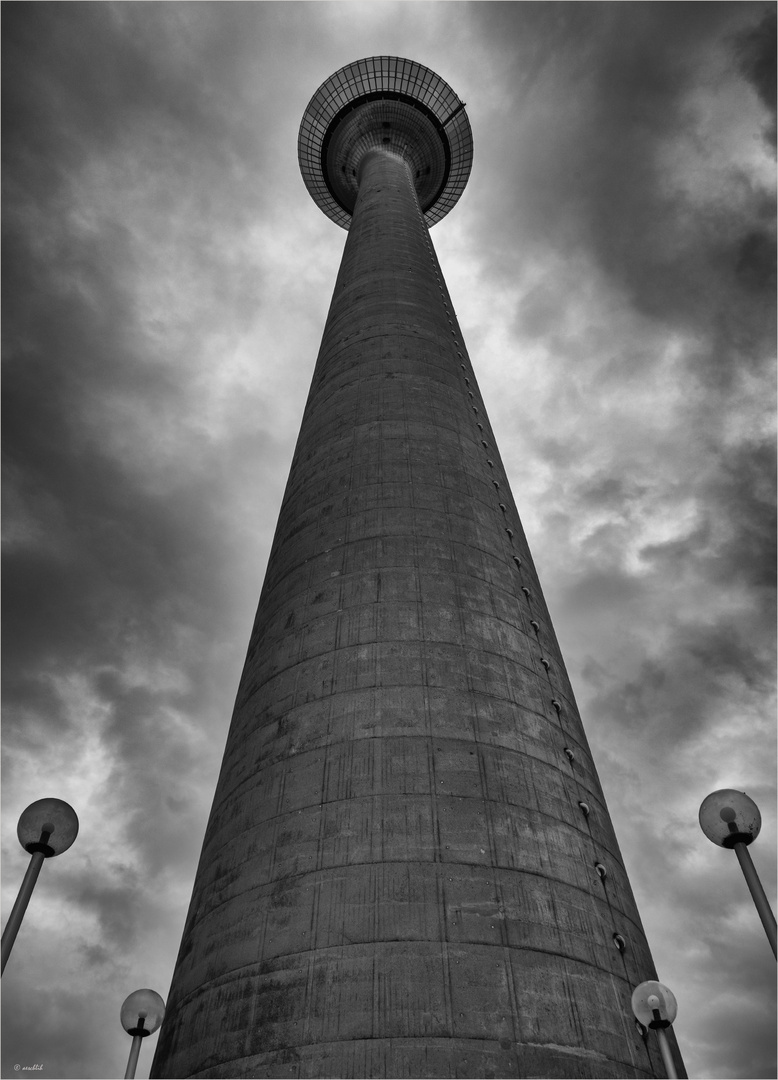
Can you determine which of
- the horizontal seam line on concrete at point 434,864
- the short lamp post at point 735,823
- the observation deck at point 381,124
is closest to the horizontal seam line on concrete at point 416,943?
the horizontal seam line on concrete at point 434,864

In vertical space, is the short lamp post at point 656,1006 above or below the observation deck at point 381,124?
below

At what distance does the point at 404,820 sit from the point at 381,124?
4564 centimetres

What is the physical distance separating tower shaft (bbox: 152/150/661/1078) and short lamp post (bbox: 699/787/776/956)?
3.38 metres

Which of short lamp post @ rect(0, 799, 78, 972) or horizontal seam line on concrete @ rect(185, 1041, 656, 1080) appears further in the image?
horizontal seam line on concrete @ rect(185, 1041, 656, 1080)

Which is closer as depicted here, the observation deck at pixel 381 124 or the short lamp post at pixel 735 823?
the short lamp post at pixel 735 823

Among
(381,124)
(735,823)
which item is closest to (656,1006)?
(735,823)

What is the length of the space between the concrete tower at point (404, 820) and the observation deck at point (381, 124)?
32.9 meters

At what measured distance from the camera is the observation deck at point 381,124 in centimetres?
4769

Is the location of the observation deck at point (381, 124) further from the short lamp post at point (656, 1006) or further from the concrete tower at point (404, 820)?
the short lamp post at point (656, 1006)

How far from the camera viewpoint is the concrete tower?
10109mm

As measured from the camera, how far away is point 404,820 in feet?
38.9

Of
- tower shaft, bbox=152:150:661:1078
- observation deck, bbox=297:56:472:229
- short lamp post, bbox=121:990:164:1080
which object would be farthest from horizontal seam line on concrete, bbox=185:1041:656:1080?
observation deck, bbox=297:56:472:229

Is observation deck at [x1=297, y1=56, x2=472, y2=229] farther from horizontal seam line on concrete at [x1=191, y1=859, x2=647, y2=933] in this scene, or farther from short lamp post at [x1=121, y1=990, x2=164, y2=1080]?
short lamp post at [x1=121, y1=990, x2=164, y2=1080]

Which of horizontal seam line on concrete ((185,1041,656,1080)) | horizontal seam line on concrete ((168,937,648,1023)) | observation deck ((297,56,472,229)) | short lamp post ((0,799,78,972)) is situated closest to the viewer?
short lamp post ((0,799,78,972))
